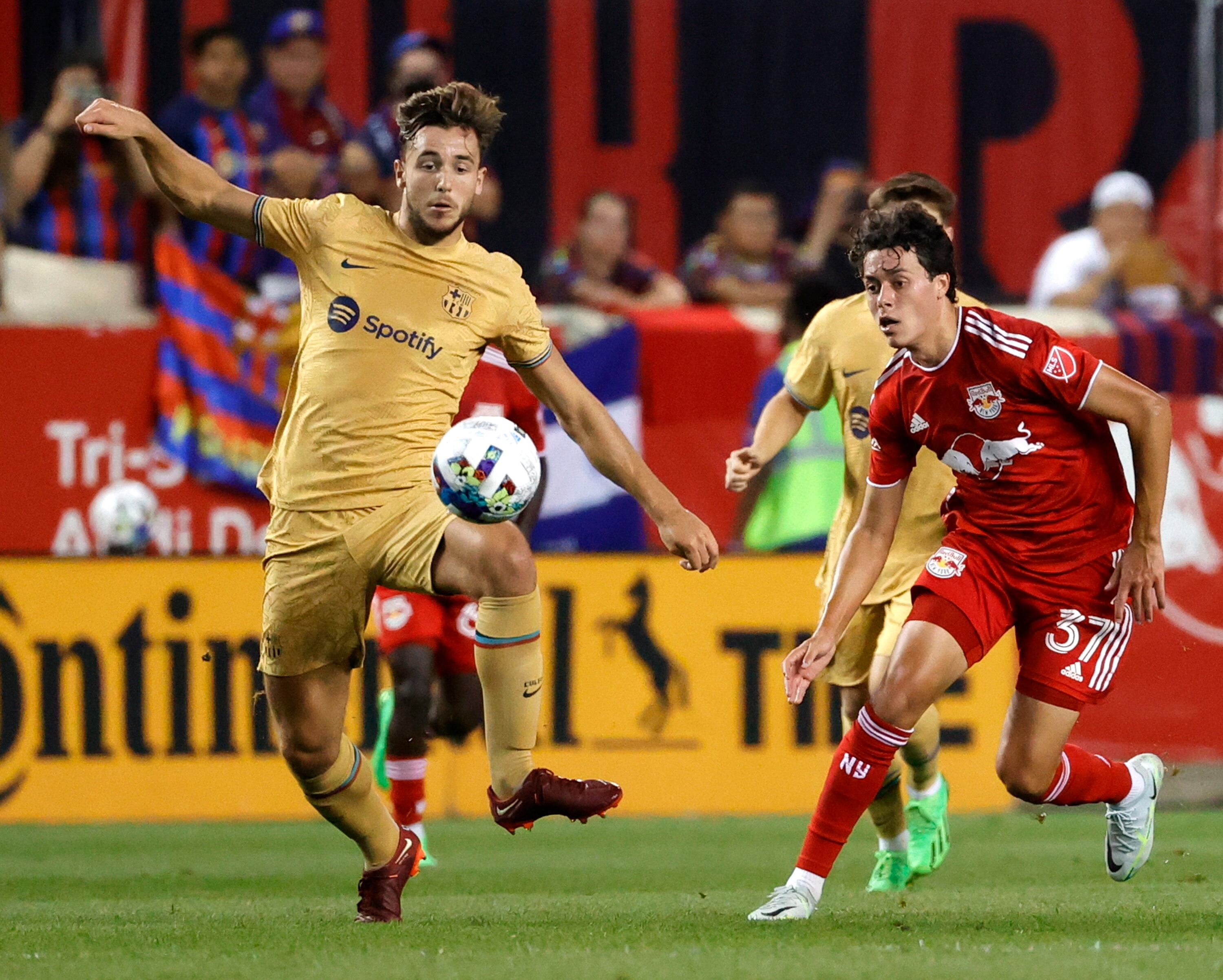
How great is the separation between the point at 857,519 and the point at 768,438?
43 cm

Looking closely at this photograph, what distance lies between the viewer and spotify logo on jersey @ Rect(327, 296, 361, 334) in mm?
5891

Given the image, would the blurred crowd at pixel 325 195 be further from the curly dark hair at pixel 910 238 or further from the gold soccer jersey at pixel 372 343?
the curly dark hair at pixel 910 238

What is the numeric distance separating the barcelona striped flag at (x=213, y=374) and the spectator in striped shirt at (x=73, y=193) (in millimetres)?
505

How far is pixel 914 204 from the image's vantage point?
19.6 ft

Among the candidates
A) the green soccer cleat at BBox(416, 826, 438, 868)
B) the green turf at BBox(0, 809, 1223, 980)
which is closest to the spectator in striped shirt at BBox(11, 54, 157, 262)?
the green turf at BBox(0, 809, 1223, 980)

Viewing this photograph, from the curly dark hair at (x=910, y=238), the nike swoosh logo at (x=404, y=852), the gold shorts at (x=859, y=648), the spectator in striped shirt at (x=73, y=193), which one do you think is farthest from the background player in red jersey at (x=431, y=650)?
the spectator in striped shirt at (x=73, y=193)

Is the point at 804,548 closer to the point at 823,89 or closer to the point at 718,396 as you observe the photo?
the point at 718,396

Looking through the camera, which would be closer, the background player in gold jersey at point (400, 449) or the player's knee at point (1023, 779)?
the background player in gold jersey at point (400, 449)

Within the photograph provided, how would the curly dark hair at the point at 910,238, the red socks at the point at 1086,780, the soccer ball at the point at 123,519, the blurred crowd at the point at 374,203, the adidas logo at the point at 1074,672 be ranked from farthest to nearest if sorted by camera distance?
the blurred crowd at the point at 374,203 → the soccer ball at the point at 123,519 → the red socks at the point at 1086,780 → the adidas logo at the point at 1074,672 → the curly dark hair at the point at 910,238

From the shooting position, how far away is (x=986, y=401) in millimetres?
5953

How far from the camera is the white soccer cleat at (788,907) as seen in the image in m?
5.81

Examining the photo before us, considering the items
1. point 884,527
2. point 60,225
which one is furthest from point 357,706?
point 884,527

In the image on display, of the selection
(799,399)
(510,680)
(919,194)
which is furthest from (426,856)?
(919,194)

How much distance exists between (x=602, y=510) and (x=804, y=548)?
1.17 m
